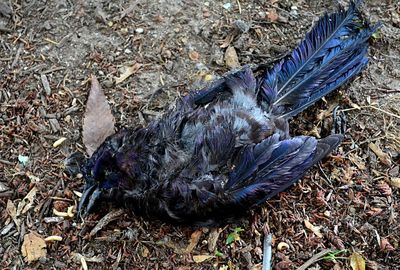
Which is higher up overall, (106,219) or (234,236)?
(234,236)

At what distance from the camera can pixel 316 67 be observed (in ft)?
15.8

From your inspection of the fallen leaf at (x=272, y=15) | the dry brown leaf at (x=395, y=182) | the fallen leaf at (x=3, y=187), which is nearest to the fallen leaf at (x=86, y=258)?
the fallen leaf at (x=3, y=187)

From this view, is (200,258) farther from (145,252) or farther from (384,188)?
(384,188)

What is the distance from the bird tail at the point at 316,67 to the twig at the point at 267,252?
37.3 inches

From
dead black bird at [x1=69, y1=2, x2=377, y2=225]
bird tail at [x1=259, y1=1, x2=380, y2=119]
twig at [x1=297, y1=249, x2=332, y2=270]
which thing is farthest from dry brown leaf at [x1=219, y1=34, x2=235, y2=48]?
twig at [x1=297, y1=249, x2=332, y2=270]

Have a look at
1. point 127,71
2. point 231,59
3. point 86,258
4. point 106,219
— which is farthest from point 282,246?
point 127,71

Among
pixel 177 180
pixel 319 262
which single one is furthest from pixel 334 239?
pixel 177 180

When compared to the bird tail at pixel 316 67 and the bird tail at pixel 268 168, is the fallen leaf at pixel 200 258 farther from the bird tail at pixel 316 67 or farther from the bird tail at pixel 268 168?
the bird tail at pixel 316 67

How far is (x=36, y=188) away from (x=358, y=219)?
2.39m

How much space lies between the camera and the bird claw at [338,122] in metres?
4.90

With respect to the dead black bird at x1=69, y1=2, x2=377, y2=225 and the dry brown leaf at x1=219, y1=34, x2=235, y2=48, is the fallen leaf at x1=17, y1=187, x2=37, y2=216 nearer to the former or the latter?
the dead black bird at x1=69, y1=2, x2=377, y2=225

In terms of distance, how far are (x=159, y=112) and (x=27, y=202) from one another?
4.10 ft

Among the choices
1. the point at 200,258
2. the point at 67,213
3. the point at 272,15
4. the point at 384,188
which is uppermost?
the point at 272,15

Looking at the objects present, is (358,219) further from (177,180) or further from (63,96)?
(63,96)
